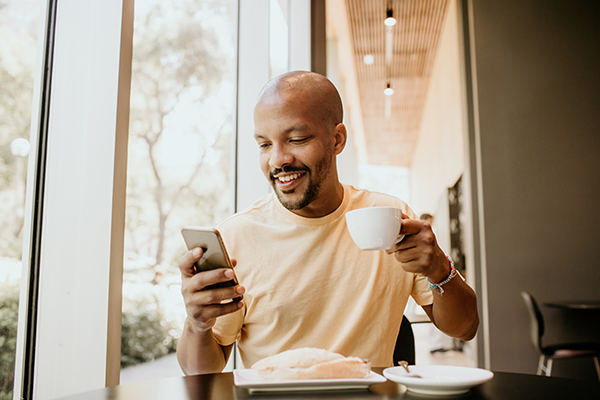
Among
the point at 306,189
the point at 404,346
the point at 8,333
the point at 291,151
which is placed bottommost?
the point at 404,346

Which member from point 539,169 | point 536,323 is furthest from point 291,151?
point 539,169

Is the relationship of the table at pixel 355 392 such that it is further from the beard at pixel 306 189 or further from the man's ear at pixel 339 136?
the man's ear at pixel 339 136

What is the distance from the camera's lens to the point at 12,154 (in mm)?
1060

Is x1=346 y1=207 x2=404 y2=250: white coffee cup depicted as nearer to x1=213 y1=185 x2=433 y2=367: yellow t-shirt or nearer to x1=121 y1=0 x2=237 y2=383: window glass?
x1=213 y1=185 x2=433 y2=367: yellow t-shirt

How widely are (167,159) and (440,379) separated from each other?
1.31 m

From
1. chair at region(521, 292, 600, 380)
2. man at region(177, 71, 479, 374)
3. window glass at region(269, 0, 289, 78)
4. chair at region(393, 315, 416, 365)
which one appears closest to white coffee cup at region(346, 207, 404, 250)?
man at region(177, 71, 479, 374)

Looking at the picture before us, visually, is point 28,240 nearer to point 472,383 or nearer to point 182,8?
point 472,383

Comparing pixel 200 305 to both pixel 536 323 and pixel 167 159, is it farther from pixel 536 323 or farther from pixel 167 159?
pixel 536 323

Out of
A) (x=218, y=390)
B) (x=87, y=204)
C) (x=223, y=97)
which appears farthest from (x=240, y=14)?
(x=218, y=390)

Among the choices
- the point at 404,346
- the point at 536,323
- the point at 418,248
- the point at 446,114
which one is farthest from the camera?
the point at 446,114

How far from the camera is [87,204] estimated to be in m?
1.13

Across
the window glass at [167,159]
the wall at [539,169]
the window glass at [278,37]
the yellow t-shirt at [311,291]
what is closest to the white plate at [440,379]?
the yellow t-shirt at [311,291]

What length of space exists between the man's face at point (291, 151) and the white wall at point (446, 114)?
3251 mm

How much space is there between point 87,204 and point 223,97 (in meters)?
1.30
